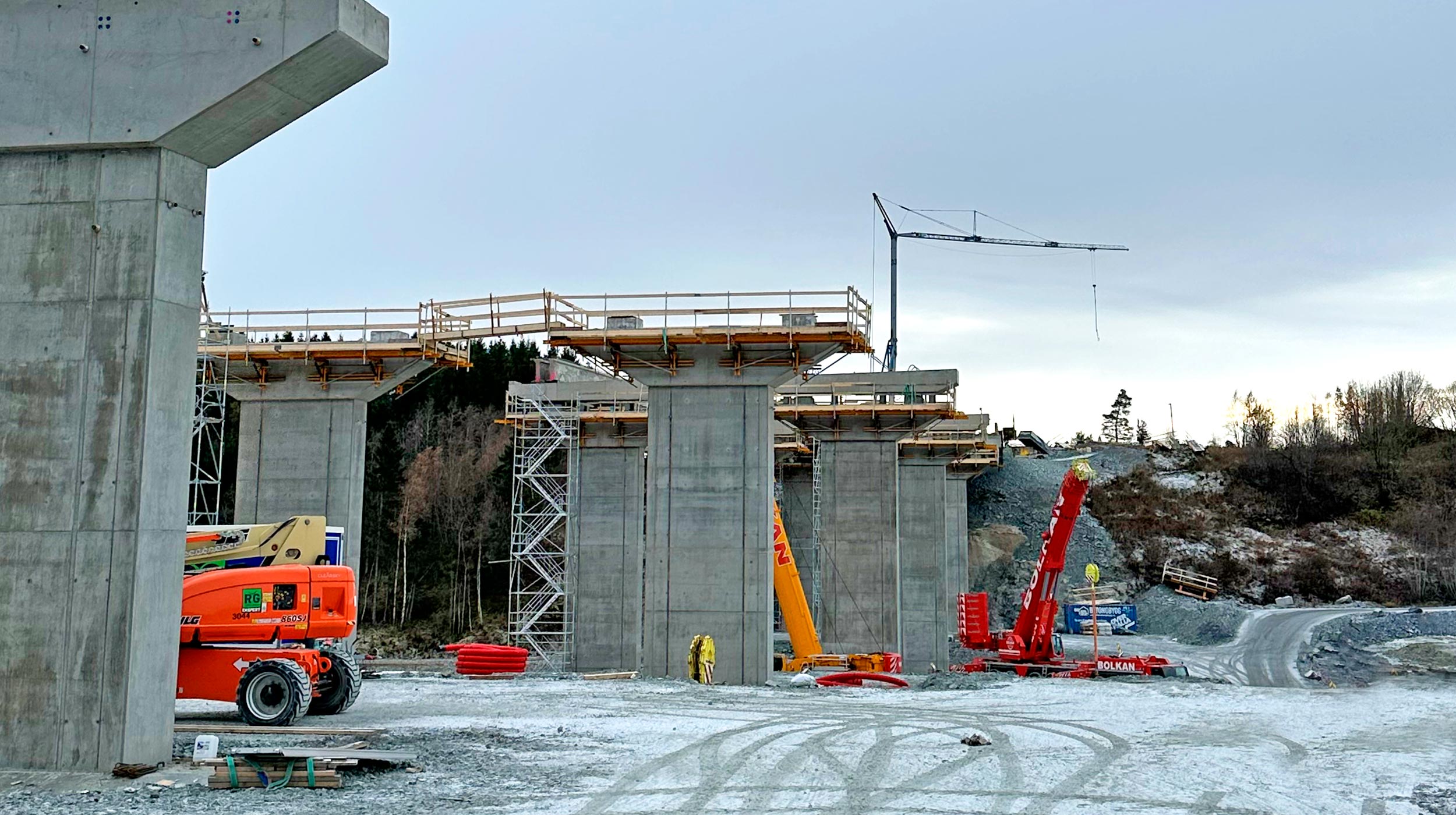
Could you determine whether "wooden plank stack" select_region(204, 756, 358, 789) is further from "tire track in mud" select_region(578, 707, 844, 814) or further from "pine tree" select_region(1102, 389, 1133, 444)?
"pine tree" select_region(1102, 389, 1133, 444)

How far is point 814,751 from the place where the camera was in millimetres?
14688

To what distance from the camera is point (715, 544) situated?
89.5ft

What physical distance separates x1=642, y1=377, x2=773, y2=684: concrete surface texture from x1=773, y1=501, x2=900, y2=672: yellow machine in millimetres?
5661

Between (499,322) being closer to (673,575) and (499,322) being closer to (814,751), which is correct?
(673,575)

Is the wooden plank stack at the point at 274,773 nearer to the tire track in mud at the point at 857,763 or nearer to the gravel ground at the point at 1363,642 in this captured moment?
the tire track in mud at the point at 857,763

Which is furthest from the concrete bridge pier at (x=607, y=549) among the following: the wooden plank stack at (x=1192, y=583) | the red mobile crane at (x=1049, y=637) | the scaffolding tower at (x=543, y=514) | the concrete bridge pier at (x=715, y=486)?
the wooden plank stack at (x=1192, y=583)

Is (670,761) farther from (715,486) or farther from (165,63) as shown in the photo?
(715,486)

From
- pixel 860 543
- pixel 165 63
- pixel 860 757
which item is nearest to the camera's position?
pixel 165 63

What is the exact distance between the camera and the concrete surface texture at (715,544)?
89.2ft

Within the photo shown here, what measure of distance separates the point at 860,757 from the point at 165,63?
1047 cm

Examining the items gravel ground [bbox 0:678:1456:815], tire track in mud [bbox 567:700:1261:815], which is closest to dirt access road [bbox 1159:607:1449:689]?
gravel ground [bbox 0:678:1456:815]

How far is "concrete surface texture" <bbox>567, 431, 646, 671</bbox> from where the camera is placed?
39.7m

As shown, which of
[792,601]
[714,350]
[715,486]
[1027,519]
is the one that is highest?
[714,350]

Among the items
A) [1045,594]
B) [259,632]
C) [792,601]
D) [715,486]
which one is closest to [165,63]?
[259,632]
